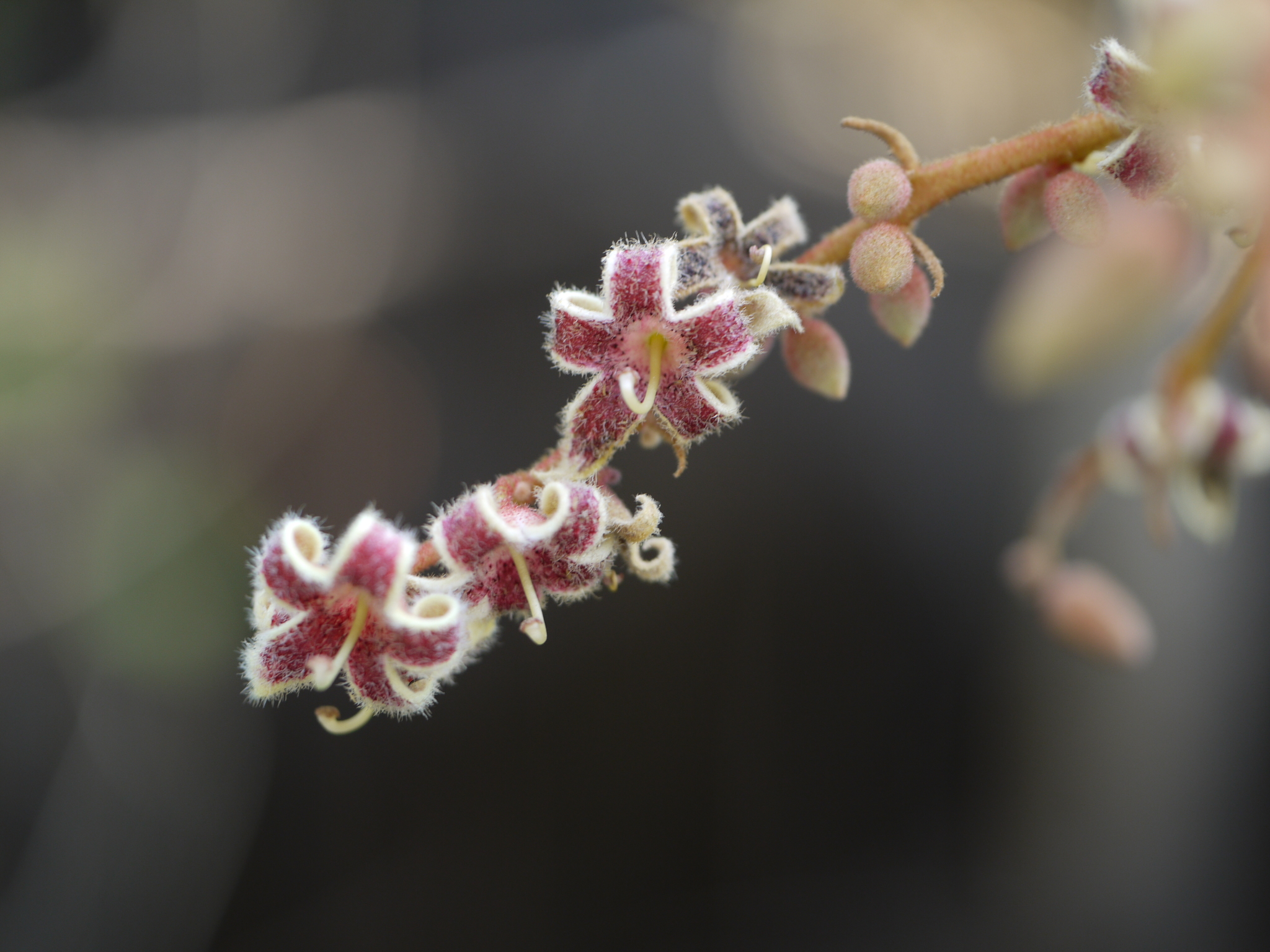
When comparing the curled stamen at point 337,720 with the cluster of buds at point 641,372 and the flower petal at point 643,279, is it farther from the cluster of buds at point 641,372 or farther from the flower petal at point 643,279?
the flower petal at point 643,279

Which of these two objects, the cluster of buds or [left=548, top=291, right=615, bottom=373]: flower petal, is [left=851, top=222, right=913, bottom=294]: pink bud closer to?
the cluster of buds

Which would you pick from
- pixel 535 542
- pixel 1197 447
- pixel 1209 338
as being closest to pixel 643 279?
pixel 535 542

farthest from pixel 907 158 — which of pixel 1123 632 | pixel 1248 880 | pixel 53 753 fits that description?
pixel 1248 880

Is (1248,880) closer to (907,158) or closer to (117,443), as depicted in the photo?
(907,158)

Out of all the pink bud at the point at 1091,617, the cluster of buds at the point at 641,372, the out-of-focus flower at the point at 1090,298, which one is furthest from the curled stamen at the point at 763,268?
the pink bud at the point at 1091,617

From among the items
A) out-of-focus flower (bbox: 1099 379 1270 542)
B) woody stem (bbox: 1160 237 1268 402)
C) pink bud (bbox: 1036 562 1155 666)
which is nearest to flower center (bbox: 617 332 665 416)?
woody stem (bbox: 1160 237 1268 402)

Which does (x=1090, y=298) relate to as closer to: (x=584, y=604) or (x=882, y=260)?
(x=882, y=260)
